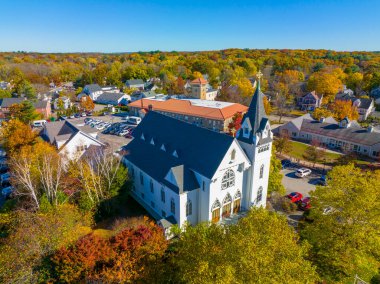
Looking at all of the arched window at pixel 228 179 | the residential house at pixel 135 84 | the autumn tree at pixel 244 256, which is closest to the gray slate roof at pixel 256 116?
→ the arched window at pixel 228 179

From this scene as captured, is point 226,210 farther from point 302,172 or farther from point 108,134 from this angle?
point 108,134

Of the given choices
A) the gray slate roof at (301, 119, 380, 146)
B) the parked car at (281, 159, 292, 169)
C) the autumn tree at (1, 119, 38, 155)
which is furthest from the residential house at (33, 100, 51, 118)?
the gray slate roof at (301, 119, 380, 146)

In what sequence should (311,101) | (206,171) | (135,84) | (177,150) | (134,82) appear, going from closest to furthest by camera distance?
(206,171), (177,150), (311,101), (135,84), (134,82)

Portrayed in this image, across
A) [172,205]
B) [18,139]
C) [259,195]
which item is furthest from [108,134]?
[259,195]

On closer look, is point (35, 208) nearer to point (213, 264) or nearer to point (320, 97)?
point (213, 264)

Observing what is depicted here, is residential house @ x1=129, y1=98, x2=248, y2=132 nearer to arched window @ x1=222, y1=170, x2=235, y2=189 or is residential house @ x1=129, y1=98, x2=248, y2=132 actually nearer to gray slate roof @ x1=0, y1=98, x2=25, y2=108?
gray slate roof @ x1=0, y1=98, x2=25, y2=108

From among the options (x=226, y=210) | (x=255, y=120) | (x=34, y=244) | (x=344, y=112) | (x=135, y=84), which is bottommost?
(x=226, y=210)

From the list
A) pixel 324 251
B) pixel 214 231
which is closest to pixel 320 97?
pixel 324 251
